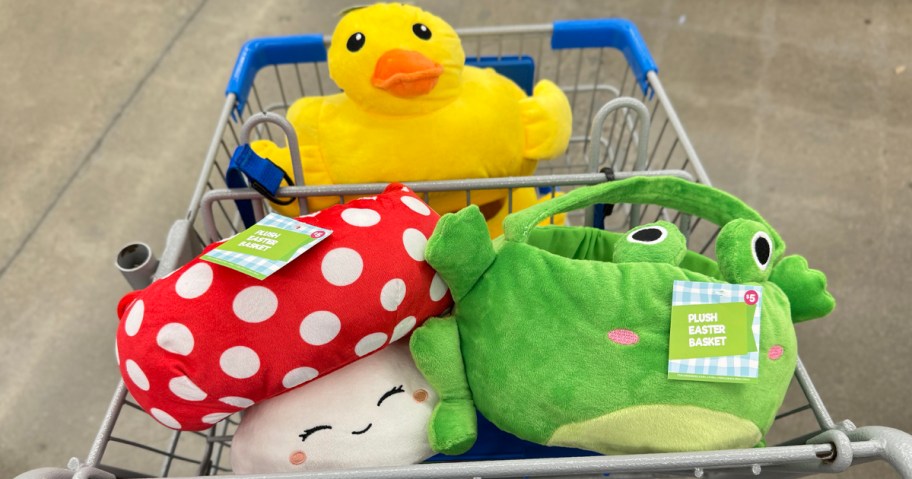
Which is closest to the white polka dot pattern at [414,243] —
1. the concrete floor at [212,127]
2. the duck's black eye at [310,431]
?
the duck's black eye at [310,431]

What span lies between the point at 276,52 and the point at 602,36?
62 cm

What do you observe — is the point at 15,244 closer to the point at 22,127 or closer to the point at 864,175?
the point at 22,127

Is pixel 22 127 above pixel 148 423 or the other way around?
above

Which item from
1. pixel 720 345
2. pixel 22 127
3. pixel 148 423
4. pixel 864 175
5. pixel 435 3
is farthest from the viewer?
pixel 435 3

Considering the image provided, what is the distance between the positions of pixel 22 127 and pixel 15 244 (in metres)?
0.46

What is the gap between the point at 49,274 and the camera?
1.63 m

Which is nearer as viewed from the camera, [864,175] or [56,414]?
[56,414]

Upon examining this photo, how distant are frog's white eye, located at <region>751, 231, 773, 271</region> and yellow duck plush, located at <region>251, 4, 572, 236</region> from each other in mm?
440

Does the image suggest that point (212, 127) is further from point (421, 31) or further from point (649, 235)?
point (649, 235)

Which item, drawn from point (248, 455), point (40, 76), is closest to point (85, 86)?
point (40, 76)

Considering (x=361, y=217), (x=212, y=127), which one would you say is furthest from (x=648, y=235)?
(x=212, y=127)

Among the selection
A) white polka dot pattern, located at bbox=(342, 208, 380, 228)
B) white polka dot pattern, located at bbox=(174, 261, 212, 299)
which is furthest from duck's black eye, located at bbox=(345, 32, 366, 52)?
white polka dot pattern, located at bbox=(174, 261, 212, 299)

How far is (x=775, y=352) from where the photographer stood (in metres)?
0.63

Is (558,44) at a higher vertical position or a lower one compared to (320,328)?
higher
